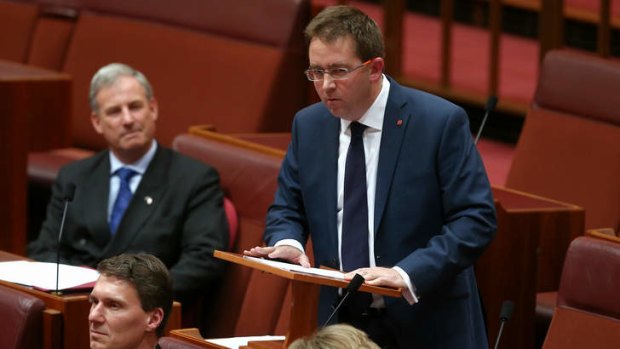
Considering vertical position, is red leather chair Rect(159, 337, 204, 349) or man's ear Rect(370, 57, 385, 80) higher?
man's ear Rect(370, 57, 385, 80)

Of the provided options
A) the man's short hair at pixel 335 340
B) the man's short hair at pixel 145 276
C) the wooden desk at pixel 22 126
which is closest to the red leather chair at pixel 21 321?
the man's short hair at pixel 145 276

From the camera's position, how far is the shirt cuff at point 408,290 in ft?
3.82

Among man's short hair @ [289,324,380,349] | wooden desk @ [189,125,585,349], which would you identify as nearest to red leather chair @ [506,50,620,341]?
wooden desk @ [189,125,585,349]

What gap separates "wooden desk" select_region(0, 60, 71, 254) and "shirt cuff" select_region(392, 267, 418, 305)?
924mm

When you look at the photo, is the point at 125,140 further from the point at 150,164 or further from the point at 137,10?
the point at 137,10

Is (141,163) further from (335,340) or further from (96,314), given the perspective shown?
(335,340)

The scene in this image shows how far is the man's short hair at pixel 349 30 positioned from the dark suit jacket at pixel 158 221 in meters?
0.50

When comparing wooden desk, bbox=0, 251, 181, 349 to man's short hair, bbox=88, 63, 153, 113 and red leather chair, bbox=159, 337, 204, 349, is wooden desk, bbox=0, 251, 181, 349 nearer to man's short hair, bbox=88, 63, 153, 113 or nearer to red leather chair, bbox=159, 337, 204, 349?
red leather chair, bbox=159, 337, 204, 349

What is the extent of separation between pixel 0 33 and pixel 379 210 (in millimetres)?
1368

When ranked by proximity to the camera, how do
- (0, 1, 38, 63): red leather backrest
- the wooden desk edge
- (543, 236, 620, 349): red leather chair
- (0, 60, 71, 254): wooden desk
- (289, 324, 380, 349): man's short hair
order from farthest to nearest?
1. (0, 1, 38, 63): red leather backrest
2. (0, 60, 71, 254): wooden desk
3. (543, 236, 620, 349): red leather chair
4. the wooden desk edge
5. (289, 324, 380, 349): man's short hair

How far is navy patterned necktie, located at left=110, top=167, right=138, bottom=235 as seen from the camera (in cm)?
172

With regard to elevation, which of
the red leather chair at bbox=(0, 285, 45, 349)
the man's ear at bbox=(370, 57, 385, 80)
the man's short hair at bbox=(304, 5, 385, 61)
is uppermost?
the man's short hair at bbox=(304, 5, 385, 61)

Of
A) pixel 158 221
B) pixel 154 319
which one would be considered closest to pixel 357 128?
pixel 154 319

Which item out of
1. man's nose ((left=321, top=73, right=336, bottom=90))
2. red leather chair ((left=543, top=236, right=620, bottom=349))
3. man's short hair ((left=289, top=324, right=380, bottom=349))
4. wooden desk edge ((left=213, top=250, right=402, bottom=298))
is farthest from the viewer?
red leather chair ((left=543, top=236, right=620, bottom=349))
